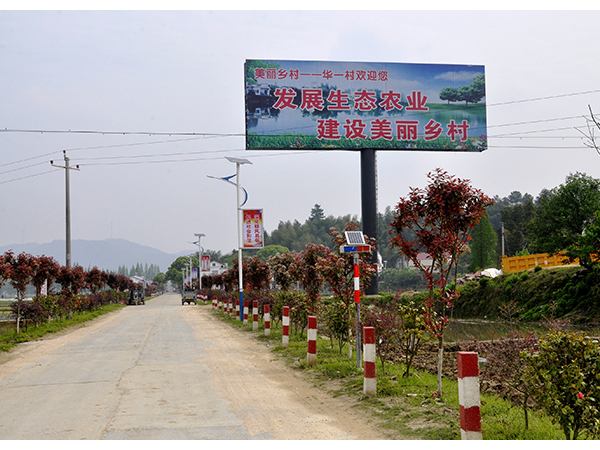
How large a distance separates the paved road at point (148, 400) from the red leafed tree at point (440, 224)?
95.1 inches

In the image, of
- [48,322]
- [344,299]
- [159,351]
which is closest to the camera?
[344,299]

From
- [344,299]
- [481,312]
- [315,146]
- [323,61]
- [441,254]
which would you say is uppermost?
[323,61]

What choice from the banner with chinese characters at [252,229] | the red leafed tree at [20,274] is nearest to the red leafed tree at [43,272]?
the red leafed tree at [20,274]

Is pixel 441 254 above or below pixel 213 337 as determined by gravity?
above

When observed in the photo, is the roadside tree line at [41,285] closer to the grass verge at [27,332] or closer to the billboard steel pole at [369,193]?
the grass verge at [27,332]

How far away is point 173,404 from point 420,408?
339 cm

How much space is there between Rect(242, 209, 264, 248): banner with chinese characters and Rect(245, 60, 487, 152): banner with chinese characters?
32.8 feet

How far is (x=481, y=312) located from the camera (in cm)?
3691

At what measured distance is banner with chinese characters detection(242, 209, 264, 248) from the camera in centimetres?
2612

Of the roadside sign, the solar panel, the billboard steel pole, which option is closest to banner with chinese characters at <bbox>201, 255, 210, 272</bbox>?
the billboard steel pole

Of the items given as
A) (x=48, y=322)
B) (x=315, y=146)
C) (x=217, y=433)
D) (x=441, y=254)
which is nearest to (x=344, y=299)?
(x=441, y=254)

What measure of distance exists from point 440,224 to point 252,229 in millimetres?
18041

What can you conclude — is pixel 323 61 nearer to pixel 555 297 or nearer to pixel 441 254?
pixel 555 297

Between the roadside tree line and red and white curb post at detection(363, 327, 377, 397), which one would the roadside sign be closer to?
red and white curb post at detection(363, 327, 377, 397)
